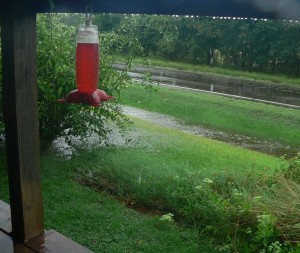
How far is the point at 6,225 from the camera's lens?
2.99 m

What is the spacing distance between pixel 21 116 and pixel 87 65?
935 mm

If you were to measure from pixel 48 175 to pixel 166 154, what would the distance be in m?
1.95

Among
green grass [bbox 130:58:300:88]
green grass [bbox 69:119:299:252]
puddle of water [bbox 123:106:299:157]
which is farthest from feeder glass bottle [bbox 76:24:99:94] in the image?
green grass [bbox 130:58:300:88]

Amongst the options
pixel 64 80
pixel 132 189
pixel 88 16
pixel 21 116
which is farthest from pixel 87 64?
pixel 64 80

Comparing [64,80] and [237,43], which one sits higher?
[237,43]

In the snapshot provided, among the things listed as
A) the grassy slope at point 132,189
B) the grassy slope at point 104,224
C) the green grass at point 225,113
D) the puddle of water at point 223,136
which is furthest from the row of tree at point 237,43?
the grassy slope at point 104,224

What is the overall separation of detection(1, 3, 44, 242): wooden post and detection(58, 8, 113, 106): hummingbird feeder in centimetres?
68

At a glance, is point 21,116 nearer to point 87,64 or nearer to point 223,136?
point 87,64

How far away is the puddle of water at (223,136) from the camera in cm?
811

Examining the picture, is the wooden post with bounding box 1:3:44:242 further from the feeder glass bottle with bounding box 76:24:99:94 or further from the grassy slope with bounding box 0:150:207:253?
the grassy slope with bounding box 0:150:207:253

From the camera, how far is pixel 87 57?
1772mm

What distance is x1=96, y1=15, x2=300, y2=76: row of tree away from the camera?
1828cm

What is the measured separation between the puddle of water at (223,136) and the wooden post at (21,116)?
6.12m

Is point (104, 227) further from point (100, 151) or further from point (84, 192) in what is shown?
point (100, 151)
